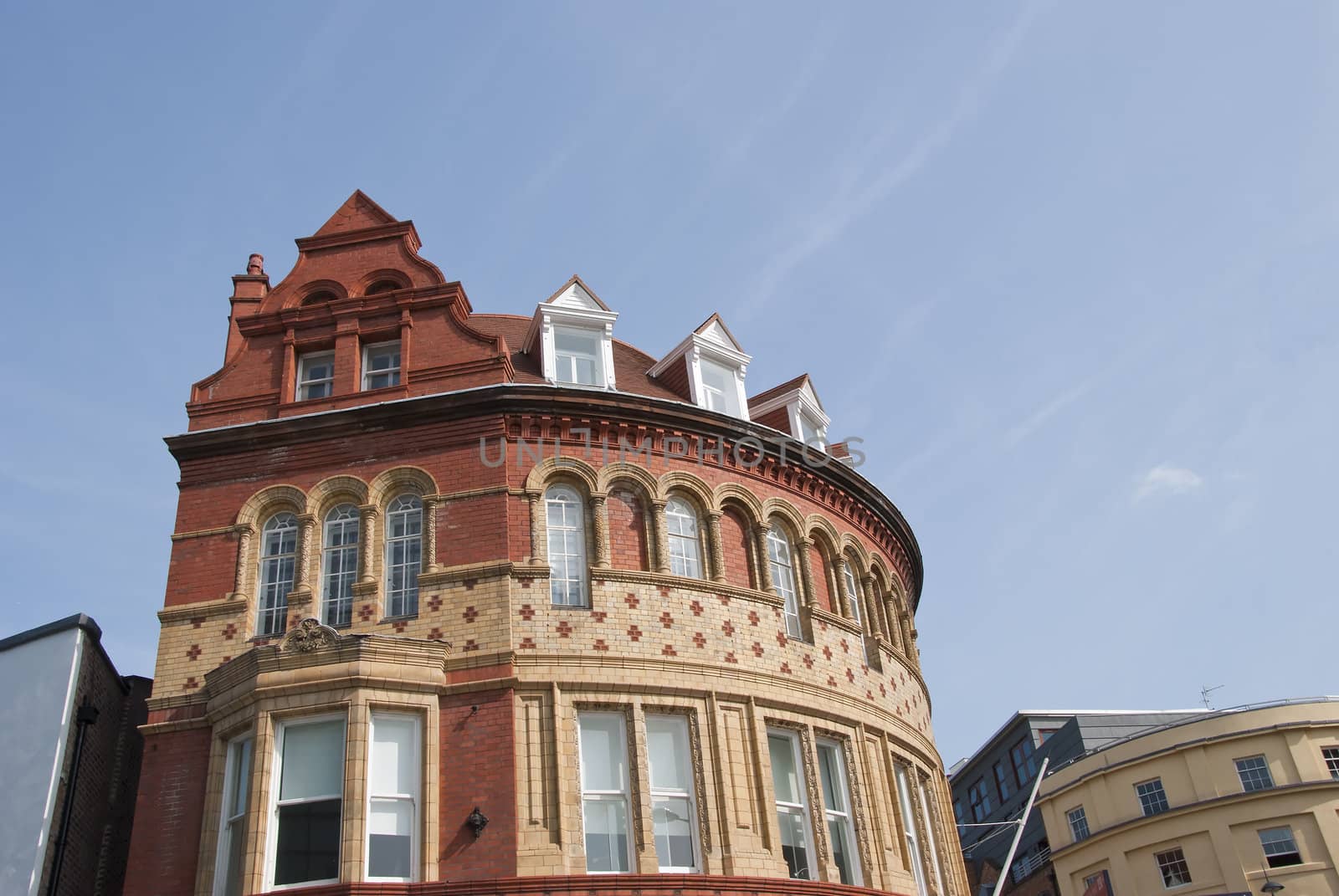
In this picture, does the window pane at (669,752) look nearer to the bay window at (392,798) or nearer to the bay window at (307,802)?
the bay window at (392,798)

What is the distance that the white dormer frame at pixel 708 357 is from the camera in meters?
24.7

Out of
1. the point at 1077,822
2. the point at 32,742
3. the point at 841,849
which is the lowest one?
the point at 841,849

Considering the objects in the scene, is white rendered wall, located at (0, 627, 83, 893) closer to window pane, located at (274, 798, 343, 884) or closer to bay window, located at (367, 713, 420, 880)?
window pane, located at (274, 798, 343, 884)

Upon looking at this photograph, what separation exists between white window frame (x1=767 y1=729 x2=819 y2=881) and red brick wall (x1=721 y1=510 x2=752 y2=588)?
268 cm

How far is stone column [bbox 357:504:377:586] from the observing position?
779 inches

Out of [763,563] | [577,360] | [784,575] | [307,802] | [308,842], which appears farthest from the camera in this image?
[577,360]

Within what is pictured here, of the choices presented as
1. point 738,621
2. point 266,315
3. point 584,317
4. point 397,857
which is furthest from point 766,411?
point 397,857

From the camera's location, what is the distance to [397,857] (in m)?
17.2

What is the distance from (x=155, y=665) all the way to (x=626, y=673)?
7.64 m

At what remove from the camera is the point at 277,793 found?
57.5 ft

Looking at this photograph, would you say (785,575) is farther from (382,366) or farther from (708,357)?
(382,366)

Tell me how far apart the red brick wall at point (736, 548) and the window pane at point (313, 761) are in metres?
7.18

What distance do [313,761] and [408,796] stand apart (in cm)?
151

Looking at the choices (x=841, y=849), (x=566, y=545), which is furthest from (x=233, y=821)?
(x=841, y=849)
